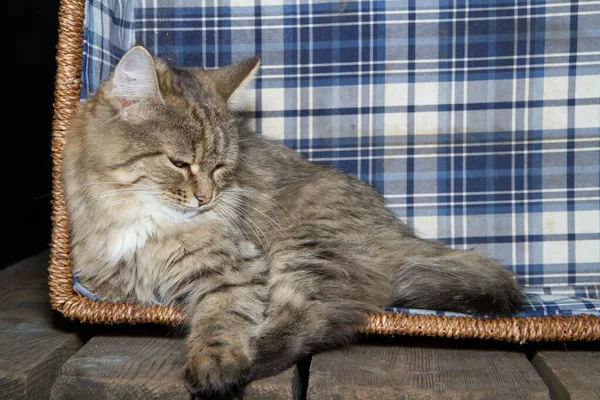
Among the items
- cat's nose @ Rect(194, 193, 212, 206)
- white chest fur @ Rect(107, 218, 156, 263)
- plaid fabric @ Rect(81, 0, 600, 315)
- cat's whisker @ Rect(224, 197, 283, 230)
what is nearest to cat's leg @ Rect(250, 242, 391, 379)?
cat's whisker @ Rect(224, 197, 283, 230)

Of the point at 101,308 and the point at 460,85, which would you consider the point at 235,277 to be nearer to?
the point at 101,308

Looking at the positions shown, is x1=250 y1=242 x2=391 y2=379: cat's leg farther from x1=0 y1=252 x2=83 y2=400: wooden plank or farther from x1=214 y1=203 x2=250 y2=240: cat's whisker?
x1=0 y1=252 x2=83 y2=400: wooden plank

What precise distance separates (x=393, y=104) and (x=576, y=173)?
799 mm

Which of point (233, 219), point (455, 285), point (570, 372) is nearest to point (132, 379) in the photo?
point (233, 219)

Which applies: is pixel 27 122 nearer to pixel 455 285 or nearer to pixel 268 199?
pixel 268 199

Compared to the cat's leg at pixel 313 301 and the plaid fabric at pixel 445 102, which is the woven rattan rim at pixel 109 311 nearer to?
the cat's leg at pixel 313 301

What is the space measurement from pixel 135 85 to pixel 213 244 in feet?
1.69

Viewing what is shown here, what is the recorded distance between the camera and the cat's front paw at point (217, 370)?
64.2 inches

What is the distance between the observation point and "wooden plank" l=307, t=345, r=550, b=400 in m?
1.64

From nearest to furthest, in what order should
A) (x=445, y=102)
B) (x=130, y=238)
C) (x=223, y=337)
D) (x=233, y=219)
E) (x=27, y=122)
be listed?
(x=223, y=337) < (x=130, y=238) < (x=233, y=219) < (x=445, y=102) < (x=27, y=122)

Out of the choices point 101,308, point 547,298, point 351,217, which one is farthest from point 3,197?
point 547,298

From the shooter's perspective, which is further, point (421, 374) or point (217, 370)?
point (421, 374)

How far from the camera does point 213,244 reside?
2.00 metres

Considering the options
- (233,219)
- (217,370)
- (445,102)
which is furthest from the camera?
(445,102)
